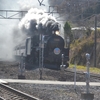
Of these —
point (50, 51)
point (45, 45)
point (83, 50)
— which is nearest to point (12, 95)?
point (50, 51)

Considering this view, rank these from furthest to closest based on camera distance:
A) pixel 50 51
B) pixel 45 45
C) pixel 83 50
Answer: pixel 83 50, pixel 45 45, pixel 50 51

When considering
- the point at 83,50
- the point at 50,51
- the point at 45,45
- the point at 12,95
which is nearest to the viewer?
the point at 12,95

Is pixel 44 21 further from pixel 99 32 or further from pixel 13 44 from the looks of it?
pixel 99 32

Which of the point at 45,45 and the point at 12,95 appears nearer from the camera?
the point at 12,95

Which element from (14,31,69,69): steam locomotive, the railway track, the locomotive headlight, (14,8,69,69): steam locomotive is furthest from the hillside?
the railway track

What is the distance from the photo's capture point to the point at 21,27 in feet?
133

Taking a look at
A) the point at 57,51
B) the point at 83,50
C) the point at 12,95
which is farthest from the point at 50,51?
the point at 12,95

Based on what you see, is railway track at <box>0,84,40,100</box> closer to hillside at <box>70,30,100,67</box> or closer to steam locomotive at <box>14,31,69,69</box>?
steam locomotive at <box>14,31,69,69</box>

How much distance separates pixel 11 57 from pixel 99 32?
11.9 metres

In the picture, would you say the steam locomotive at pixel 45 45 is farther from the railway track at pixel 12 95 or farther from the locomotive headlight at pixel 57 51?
the railway track at pixel 12 95

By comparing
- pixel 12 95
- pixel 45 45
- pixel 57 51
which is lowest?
pixel 12 95

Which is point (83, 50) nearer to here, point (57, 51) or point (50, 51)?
point (57, 51)

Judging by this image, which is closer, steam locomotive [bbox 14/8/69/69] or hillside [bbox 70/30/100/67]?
steam locomotive [bbox 14/8/69/69]

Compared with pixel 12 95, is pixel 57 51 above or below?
above
